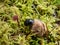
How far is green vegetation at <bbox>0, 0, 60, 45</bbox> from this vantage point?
1361 mm

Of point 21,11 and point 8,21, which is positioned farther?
→ point 21,11

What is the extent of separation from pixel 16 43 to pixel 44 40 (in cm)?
22

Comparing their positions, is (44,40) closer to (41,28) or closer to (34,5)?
(41,28)

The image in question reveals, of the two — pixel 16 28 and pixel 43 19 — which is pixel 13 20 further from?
pixel 43 19

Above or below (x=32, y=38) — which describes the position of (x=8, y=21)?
above

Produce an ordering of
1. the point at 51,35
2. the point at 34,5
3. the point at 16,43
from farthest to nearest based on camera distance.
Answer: the point at 34,5 < the point at 51,35 < the point at 16,43

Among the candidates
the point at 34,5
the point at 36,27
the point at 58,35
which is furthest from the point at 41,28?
the point at 34,5

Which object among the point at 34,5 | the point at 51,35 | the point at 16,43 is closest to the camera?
the point at 16,43

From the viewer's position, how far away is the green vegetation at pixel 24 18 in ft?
4.47

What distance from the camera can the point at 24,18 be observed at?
4.81 ft

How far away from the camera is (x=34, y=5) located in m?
1.64

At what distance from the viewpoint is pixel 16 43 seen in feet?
4.41

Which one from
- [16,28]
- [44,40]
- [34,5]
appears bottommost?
[44,40]

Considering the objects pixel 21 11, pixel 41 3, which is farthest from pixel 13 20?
pixel 41 3
